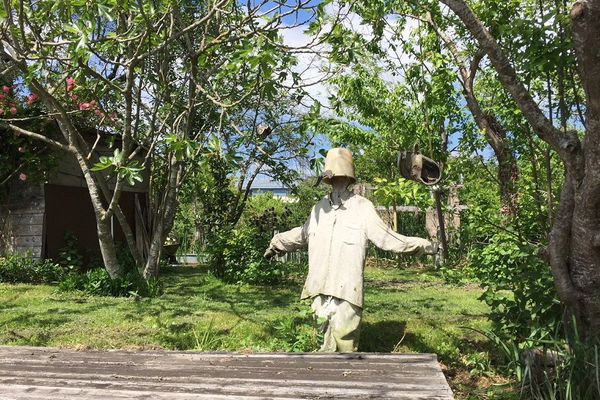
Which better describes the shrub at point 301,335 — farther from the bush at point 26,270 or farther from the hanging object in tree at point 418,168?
the bush at point 26,270

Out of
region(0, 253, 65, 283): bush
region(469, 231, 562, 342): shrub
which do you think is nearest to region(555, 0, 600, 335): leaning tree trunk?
region(469, 231, 562, 342): shrub

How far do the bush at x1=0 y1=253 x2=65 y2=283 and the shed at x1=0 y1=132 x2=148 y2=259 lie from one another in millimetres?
517

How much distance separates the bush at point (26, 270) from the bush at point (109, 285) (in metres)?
1.23

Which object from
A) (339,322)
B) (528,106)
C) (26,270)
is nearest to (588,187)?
(528,106)

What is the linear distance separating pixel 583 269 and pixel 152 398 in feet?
9.76

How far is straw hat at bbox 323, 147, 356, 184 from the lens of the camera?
15.5 ft

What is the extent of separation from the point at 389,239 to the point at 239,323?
2812 millimetres

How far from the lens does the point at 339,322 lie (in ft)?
15.4

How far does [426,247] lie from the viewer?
4.24 m

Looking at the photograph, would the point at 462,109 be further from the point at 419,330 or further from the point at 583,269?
the point at 583,269

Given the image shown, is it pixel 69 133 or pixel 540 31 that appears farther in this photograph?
pixel 69 133

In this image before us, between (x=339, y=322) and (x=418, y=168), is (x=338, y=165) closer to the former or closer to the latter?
(x=418, y=168)

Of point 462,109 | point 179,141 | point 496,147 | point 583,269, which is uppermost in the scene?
point 462,109

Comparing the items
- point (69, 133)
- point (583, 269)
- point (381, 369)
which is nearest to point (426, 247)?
point (583, 269)
